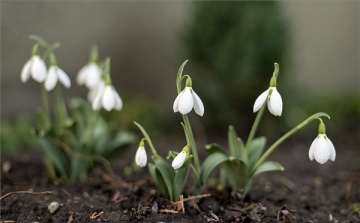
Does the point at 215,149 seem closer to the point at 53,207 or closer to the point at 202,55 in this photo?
the point at 53,207

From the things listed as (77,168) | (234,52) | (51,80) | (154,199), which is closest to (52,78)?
(51,80)

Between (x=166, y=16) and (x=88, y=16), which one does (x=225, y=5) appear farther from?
(x=88, y=16)

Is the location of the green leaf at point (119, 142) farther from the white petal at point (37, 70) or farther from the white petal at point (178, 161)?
the white petal at point (178, 161)

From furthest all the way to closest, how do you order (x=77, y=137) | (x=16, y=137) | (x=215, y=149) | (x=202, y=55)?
(x=202, y=55)
(x=16, y=137)
(x=77, y=137)
(x=215, y=149)

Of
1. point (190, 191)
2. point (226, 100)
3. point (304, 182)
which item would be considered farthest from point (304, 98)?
point (190, 191)

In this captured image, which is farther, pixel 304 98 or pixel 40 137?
pixel 304 98

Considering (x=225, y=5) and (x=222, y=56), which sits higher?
(x=225, y=5)
